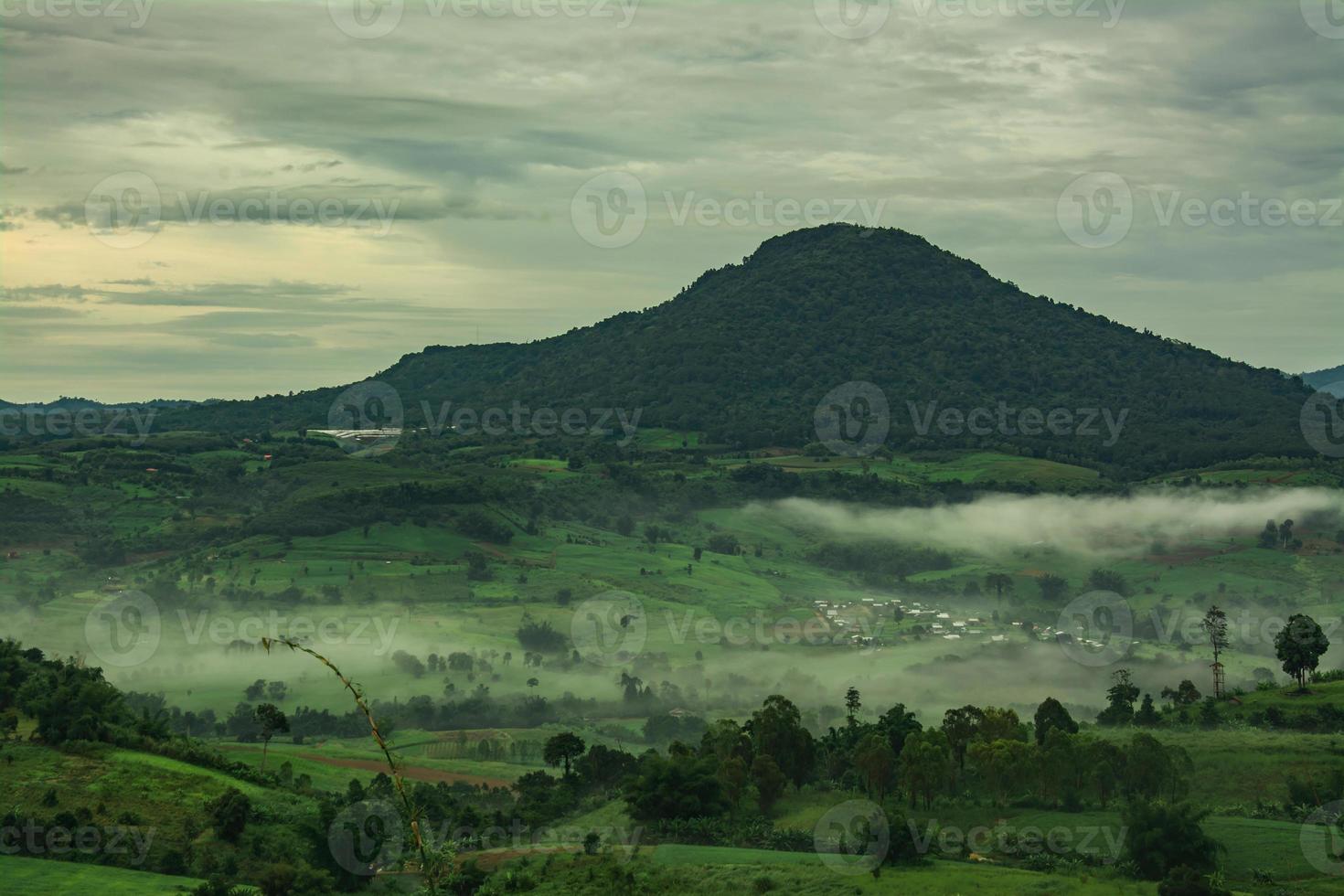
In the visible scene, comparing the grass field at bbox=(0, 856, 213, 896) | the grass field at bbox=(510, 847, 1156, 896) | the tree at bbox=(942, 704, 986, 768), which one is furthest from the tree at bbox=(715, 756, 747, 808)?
the grass field at bbox=(0, 856, 213, 896)

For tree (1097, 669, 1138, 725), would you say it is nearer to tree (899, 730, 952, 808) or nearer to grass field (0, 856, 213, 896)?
tree (899, 730, 952, 808)

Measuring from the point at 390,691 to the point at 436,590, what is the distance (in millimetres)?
31869

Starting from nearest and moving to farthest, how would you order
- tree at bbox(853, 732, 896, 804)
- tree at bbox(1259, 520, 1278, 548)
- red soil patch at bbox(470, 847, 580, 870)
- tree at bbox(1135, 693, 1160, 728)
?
1. red soil patch at bbox(470, 847, 580, 870)
2. tree at bbox(853, 732, 896, 804)
3. tree at bbox(1135, 693, 1160, 728)
4. tree at bbox(1259, 520, 1278, 548)

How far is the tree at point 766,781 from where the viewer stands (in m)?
69.4

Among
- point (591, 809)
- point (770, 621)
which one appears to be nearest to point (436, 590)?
point (770, 621)

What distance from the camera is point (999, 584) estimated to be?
191 m

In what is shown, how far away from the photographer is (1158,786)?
6406cm

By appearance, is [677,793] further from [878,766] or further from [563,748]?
[563,748]

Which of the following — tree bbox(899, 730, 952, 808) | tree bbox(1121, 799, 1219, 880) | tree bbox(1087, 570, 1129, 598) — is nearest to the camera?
tree bbox(1121, 799, 1219, 880)

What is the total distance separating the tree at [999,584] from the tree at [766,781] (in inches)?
4998

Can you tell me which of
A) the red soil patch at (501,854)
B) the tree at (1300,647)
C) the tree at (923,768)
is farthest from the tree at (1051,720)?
the red soil patch at (501,854)

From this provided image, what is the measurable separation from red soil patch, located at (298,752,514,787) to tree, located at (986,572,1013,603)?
11334 cm

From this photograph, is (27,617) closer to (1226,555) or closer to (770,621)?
(770,621)

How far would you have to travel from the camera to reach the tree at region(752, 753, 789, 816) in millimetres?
69375
